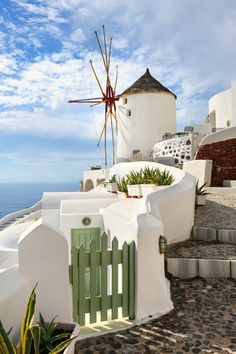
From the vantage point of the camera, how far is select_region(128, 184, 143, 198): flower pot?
291 inches

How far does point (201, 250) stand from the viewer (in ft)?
17.7

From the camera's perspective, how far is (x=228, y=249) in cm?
542

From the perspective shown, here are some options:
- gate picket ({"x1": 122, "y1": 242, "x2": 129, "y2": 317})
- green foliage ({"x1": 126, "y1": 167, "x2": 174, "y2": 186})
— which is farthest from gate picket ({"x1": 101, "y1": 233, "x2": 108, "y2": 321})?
green foliage ({"x1": 126, "y1": 167, "x2": 174, "y2": 186})

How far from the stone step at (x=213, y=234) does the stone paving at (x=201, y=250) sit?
→ 0.24 metres

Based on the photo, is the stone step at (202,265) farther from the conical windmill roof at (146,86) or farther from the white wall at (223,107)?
the conical windmill roof at (146,86)

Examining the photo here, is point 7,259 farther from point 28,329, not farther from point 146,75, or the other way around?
point 146,75

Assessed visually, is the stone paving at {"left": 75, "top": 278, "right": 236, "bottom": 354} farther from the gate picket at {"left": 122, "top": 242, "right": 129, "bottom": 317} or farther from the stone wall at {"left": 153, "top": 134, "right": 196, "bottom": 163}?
the stone wall at {"left": 153, "top": 134, "right": 196, "bottom": 163}

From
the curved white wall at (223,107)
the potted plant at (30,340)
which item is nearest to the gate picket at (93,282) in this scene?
the potted plant at (30,340)

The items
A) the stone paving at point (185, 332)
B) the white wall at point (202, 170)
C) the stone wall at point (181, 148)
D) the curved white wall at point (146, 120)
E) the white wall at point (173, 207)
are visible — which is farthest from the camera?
the curved white wall at point (146, 120)

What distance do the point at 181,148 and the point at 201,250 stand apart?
12.6 m

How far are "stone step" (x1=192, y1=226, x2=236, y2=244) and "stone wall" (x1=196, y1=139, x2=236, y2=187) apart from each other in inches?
251

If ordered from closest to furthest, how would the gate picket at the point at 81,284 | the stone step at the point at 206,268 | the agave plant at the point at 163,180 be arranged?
the gate picket at the point at 81,284 → the stone step at the point at 206,268 → the agave plant at the point at 163,180

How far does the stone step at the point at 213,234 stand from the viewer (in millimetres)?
6020

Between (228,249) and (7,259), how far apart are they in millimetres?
4018
